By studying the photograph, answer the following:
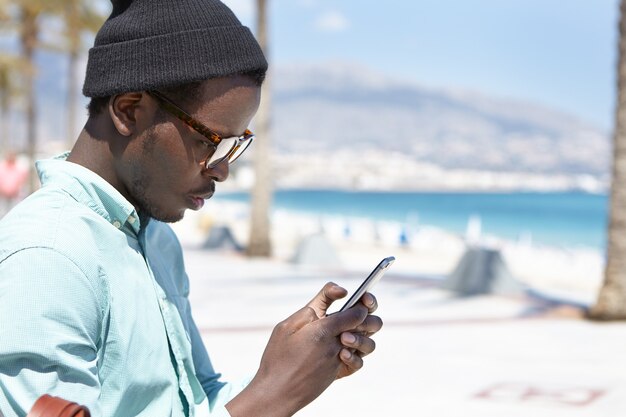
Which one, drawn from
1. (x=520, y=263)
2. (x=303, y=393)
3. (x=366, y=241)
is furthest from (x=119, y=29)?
(x=366, y=241)

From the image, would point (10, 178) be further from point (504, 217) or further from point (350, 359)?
point (504, 217)

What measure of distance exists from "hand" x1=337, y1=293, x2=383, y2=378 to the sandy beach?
3.58 ft

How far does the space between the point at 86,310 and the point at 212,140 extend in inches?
15.9

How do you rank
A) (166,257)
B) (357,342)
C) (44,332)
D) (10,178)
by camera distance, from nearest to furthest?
(44,332) → (357,342) → (166,257) → (10,178)

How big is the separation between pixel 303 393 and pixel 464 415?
453 cm

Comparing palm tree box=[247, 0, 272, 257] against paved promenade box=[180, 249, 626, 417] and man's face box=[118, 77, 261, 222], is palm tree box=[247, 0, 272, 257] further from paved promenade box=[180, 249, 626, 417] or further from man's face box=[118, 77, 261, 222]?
man's face box=[118, 77, 261, 222]

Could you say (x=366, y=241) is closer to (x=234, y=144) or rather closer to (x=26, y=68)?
(x=26, y=68)

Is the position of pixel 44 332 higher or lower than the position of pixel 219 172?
lower

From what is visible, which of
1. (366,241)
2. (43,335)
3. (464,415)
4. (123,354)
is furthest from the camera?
(366,241)

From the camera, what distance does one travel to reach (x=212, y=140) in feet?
5.50

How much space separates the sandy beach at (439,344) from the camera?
6.18 meters

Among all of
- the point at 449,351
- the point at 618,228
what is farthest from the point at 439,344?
the point at 618,228

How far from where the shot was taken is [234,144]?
173cm

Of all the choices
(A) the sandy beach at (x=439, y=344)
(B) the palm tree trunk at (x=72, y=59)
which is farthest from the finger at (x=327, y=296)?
(B) the palm tree trunk at (x=72, y=59)
